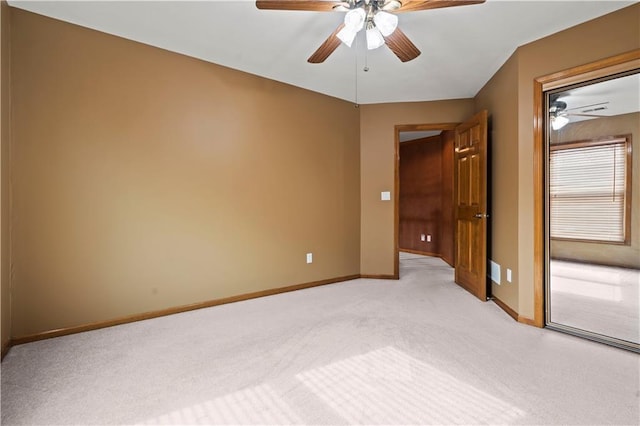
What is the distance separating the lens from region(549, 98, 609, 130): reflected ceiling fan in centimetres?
277

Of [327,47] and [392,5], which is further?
[327,47]

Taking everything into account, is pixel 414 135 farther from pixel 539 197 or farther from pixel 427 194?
pixel 539 197

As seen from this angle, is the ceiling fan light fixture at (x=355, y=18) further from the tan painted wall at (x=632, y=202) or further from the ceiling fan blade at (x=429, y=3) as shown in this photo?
the tan painted wall at (x=632, y=202)

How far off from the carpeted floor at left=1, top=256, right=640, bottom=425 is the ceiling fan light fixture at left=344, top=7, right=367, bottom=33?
7.03ft

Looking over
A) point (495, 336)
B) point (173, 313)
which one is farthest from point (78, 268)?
point (495, 336)

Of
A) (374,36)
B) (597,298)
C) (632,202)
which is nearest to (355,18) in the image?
(374,36)

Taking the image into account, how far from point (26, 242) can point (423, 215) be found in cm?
607

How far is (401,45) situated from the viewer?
2191mm

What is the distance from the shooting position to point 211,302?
3.13 m

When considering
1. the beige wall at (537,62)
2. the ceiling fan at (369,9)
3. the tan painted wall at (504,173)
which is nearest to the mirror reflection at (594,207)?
the beige wall at (537,62)

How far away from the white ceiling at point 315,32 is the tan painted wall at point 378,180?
81 cm

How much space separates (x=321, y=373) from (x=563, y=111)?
3198 millimetres

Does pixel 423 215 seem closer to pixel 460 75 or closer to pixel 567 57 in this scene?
pixel 460 75

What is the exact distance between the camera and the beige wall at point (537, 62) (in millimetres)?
2201
